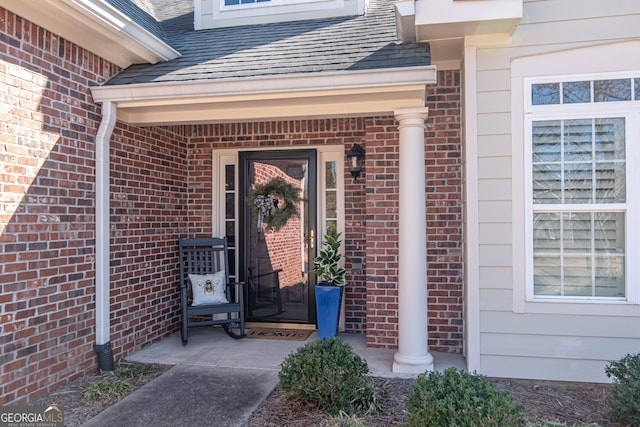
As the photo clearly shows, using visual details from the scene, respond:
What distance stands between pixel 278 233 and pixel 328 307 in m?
1.17

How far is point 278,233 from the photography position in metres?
5.41

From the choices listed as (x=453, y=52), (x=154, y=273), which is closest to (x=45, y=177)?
(x=154, y=273)

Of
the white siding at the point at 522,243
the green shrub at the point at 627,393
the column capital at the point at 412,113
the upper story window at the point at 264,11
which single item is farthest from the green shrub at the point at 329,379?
the upper story window at the point at 264,11

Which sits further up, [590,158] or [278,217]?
[590,158]

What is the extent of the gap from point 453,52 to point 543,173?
4.51ft

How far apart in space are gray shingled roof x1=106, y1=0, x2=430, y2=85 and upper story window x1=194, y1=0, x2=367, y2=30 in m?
0.17

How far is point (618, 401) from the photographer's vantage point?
283 centimetres

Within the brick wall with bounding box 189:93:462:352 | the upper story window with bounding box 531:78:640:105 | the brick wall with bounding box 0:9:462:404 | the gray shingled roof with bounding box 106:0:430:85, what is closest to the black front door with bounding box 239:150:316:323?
the brick wall with bounding box 0:9:462:404

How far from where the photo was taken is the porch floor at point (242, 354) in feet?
13.4

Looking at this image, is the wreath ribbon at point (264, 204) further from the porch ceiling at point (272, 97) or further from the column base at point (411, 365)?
the column base at point (411, 365)

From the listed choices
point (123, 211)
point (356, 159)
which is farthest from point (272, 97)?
point (123, 211)

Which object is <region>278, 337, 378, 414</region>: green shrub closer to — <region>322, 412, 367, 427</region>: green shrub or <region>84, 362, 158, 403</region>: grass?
A: <region>322, 412, 367, 427</region>: green shrub

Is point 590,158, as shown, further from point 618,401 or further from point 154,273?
point 154,273

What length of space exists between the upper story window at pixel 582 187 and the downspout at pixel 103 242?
3.63m
